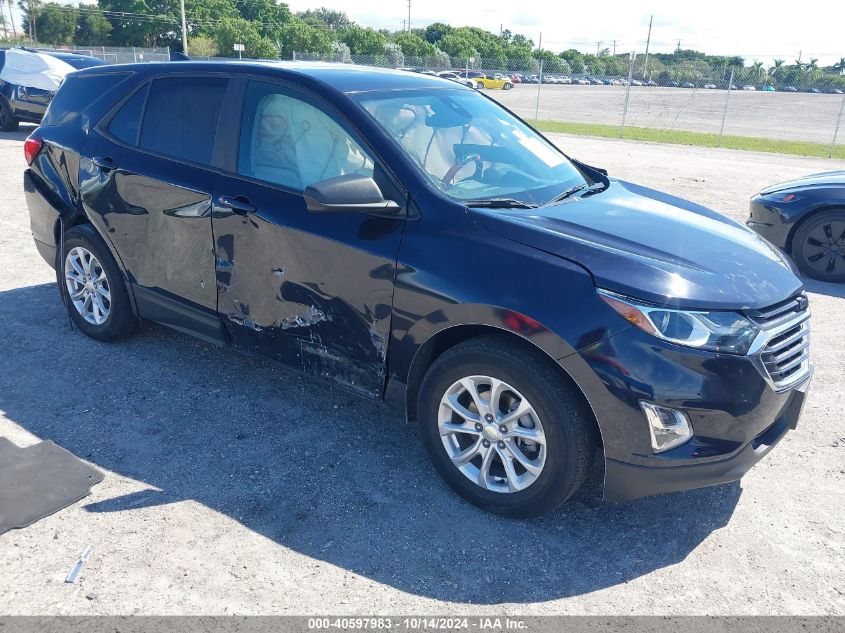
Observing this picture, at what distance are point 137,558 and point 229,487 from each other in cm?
58

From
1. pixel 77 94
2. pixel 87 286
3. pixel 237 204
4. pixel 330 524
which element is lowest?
pixel 330 524

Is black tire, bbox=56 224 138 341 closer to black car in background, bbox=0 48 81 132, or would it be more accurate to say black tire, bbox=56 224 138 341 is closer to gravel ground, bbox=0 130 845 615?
gravel ground, bbox=0 130 845 615

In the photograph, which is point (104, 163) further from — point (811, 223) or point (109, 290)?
point (811, 223)

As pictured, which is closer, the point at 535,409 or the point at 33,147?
the point at 535,409

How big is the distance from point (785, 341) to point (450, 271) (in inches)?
57.8

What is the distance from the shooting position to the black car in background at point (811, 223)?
22.8ft

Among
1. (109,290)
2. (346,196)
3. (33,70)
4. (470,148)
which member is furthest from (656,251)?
(33,70)

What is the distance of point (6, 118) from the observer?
50.9 feet

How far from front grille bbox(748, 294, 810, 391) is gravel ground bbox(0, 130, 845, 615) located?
74 cm

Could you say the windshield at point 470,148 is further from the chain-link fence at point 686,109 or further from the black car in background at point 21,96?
the chain-link fence at point 686,109

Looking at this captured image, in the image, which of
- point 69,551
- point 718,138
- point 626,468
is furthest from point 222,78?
point 718,138

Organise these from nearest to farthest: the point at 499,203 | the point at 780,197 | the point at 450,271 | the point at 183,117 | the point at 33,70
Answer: the point at 450,271, the point at 499,203, the point at 183,117, the point at 780,197, the point at 33,70

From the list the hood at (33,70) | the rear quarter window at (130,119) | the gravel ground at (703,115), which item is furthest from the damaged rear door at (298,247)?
the gravel ground at (703,115)

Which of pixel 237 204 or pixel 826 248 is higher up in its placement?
pixel 237 204
